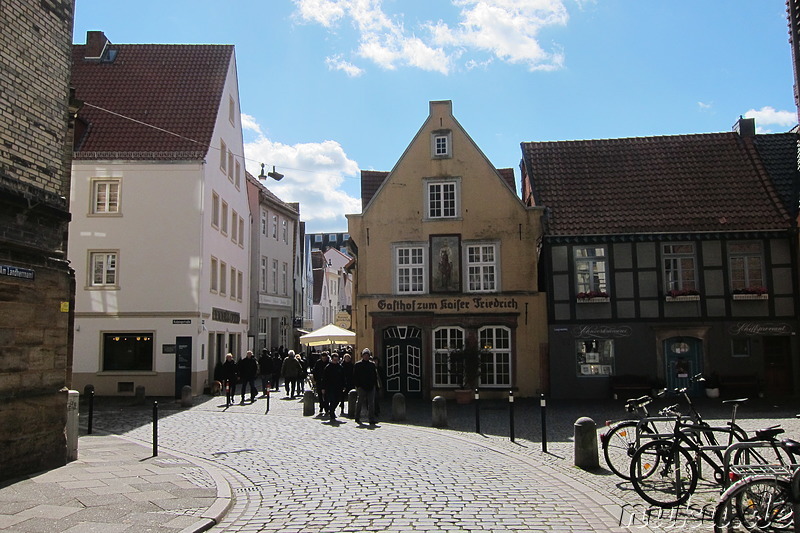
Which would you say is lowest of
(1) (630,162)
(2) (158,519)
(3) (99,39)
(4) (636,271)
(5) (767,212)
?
(2) (158,519)

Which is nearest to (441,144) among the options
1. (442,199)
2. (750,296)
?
(442,199)

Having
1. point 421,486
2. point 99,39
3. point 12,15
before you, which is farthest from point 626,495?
point 99,39

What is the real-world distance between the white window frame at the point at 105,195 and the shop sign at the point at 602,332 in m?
17.1

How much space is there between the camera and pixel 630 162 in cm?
2853

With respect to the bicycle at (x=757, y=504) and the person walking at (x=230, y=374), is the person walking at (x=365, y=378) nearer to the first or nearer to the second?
the person walking at (x=230, y=374)

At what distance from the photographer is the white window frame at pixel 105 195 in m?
27.7

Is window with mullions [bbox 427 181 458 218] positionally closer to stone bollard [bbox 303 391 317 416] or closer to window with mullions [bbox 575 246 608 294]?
window with mullions [bbox 575 246 608 294]

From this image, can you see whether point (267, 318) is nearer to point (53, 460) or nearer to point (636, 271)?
point (636, 271)

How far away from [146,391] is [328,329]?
6.85 m

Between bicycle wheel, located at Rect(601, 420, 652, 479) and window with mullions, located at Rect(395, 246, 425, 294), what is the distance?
51.2ft

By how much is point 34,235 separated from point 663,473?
9.49m

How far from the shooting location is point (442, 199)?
2708 cm

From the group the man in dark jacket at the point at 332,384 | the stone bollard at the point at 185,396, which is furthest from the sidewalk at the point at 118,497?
the stone bollard at the point at 185,396

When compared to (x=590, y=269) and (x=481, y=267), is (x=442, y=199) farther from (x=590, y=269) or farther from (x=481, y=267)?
(x=590, y=269)
